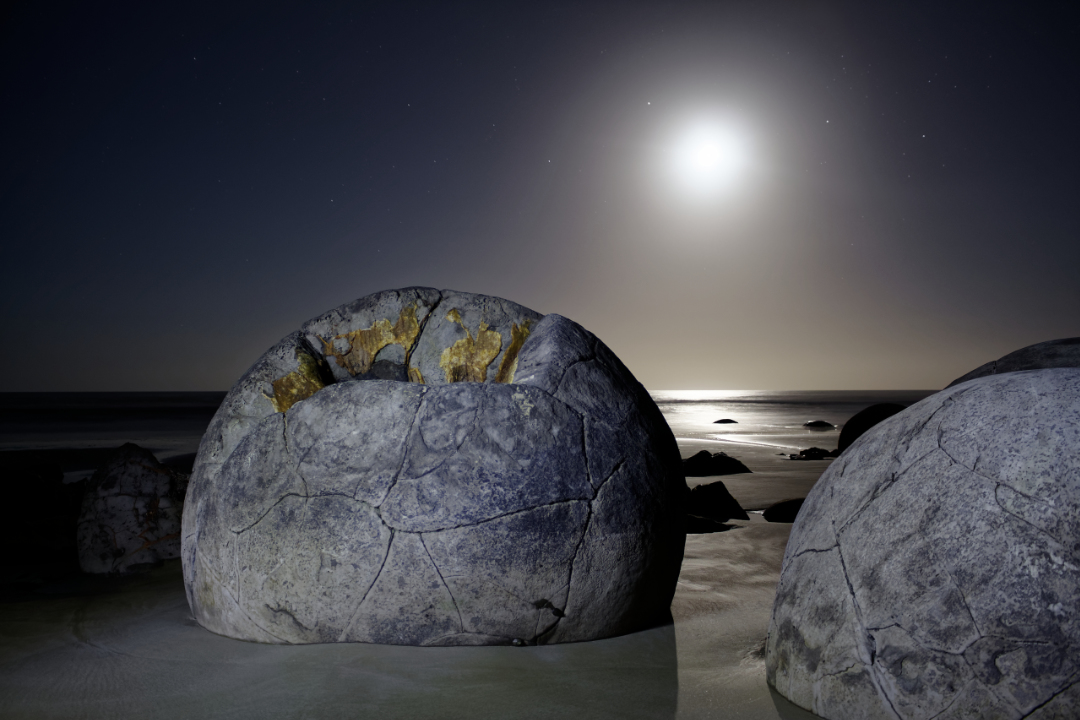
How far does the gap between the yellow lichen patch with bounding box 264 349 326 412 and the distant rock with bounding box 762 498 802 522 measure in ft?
14.1

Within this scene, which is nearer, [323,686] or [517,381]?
[323,686]

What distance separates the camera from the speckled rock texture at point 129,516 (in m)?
4.65

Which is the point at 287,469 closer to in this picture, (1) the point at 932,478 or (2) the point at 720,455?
(1) the point at 932,478

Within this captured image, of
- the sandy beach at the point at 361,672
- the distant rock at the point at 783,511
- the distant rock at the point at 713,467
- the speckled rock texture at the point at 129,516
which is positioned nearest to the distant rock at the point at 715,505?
the distant rock at the point at 783,511

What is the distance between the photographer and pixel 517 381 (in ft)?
10.6

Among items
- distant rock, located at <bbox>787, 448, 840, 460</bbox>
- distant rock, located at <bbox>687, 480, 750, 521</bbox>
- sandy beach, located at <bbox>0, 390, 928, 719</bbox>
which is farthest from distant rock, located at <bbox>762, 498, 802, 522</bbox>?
distant rock, located at <bbox>787, 448, 840, 460</bbox>

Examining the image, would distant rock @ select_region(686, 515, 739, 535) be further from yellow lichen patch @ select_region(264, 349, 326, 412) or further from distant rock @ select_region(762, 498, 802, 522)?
yellow lichen patch @ select_region(264, 349, 326, 412)

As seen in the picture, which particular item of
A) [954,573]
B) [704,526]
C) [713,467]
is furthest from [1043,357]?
[713,467]

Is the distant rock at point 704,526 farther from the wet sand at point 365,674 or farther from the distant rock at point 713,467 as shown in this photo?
the distant rock at point 713,467

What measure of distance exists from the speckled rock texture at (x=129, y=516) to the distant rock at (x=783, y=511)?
16.0 feet

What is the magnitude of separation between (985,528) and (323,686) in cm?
229

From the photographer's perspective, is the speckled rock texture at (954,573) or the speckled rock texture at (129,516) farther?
the speckled rock texture at (129,516)

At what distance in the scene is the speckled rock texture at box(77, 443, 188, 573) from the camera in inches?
183

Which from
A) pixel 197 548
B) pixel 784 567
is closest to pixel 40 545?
pixel 197 548
